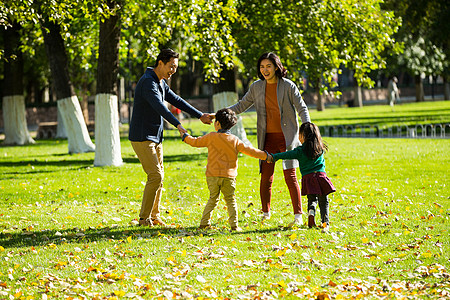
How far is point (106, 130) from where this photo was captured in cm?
1502

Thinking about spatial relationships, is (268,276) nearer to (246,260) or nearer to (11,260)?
(246,260)

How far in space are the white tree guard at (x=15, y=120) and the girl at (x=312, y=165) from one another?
61.8 ft

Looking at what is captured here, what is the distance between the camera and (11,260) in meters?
6.30

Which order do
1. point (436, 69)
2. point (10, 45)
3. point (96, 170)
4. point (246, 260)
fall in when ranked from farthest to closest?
point (436, 69), point (10, 45), point (96, 170), point (246, 260)

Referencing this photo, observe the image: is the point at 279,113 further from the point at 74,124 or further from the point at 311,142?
the point at 74,124

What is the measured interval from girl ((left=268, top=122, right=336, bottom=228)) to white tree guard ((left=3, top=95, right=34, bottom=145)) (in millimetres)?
18824

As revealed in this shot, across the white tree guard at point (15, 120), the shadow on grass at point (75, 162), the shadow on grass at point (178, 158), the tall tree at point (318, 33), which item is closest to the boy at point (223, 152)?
the shadow on grass at point (75, 162)

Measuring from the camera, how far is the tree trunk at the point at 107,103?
1476 centimetres

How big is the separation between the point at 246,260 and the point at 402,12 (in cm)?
3608

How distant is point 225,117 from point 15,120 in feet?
64.1

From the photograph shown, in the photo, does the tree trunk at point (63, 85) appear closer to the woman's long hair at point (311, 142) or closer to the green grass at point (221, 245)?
the green grass at point (221, 245)

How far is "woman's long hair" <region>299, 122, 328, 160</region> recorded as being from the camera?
7.27 metres

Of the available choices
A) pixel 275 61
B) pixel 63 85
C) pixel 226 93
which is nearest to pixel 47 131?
pixel 63 85

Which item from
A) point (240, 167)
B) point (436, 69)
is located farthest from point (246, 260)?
point (436, 69)
